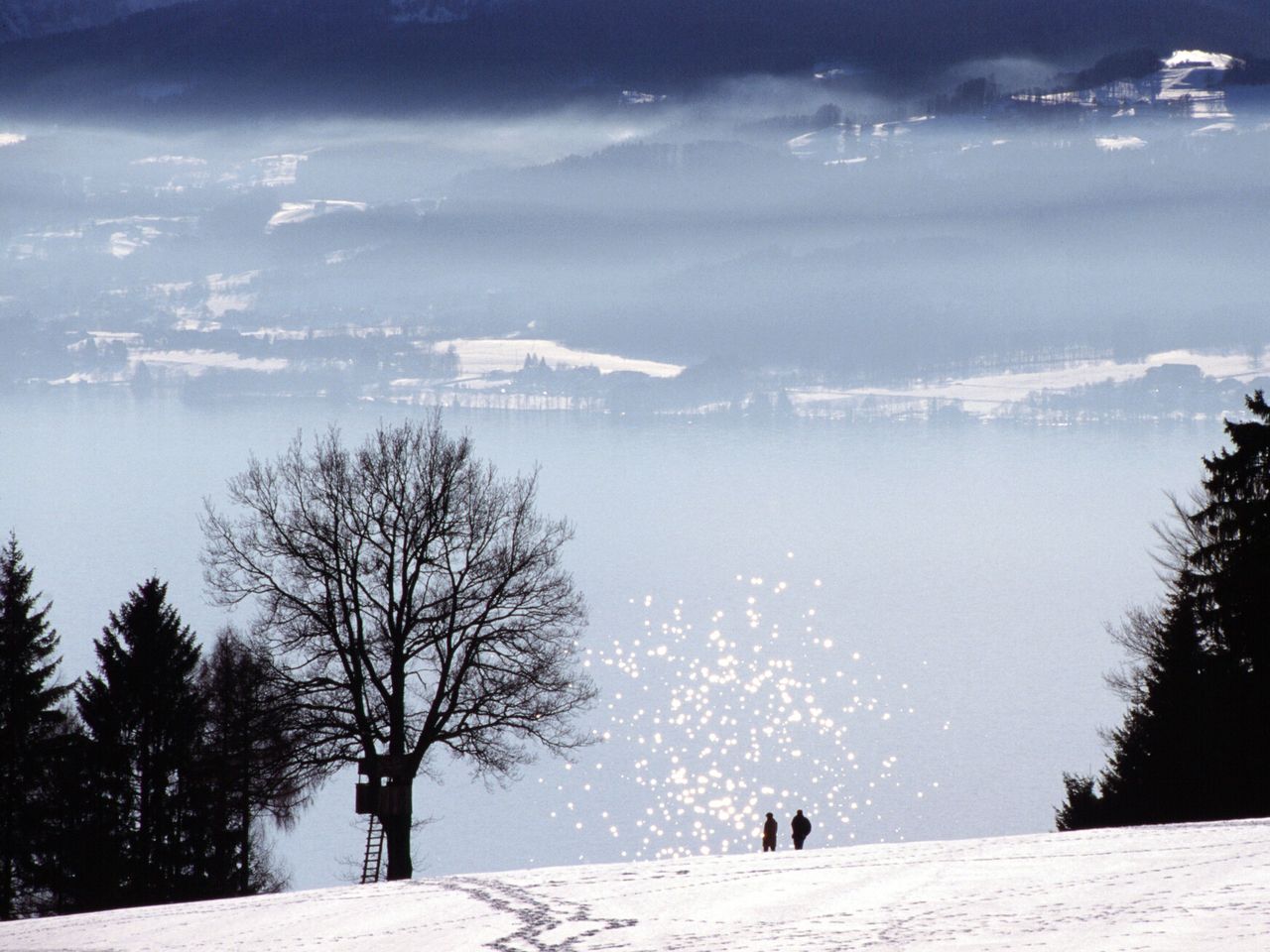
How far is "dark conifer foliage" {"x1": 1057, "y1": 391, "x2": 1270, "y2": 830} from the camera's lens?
4175 centimetres

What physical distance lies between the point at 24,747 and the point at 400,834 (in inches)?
607

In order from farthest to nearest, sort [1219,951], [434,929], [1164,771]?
1. [1164,771]
2. [434,929]
3. [1219,951]

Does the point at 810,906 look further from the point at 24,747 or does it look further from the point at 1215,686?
the point at 24,747

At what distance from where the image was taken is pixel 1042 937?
16.7 meters

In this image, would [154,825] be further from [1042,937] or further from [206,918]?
[1042,937]

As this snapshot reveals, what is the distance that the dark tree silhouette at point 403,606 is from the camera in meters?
38.0

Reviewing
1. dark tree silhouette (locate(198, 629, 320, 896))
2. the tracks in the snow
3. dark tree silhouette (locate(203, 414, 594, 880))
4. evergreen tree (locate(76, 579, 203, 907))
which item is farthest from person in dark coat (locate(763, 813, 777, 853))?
evergreen tree (locate(76, 579, 203, 907))

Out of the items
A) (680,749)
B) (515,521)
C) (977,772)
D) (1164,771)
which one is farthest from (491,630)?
(680,749)

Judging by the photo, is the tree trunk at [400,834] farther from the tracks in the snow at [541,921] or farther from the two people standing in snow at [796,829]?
the tracks in the snow at [541,921]

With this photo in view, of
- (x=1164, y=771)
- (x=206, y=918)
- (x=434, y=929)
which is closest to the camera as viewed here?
(x=434, y=929)

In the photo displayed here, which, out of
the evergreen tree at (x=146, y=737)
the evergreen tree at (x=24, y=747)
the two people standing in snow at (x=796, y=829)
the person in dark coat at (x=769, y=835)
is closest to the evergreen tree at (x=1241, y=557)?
the two people standing in snow at (x=796, y=829)

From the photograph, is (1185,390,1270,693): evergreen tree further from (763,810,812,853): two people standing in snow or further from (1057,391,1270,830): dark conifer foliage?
(763,810,812,853): two people standing in snow

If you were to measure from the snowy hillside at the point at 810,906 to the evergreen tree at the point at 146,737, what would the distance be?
23.8 m

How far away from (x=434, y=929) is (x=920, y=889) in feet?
20.3
